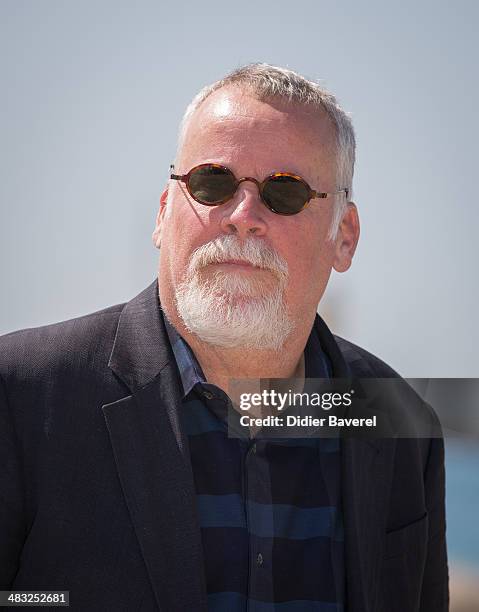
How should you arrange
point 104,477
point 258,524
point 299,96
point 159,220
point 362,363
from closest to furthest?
point 104,477
point 258,524
point 299,96
point 159,220
point 362,363

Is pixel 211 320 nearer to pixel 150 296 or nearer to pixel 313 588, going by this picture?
pixel 150 296

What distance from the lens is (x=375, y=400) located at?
7.32 feet

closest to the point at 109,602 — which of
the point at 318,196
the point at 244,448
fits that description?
the point at 244,448

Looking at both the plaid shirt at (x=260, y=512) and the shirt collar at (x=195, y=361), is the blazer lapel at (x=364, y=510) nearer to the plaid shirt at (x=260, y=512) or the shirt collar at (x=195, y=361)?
the plaid shirt at (x=260, y=512)

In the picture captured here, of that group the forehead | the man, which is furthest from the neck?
the forehead

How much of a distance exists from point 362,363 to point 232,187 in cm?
90

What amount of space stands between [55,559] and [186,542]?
317 millimetres

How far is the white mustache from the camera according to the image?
183cm

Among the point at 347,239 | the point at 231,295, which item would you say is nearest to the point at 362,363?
the point at 347,239

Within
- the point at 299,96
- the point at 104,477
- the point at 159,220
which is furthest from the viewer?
the point at 159,220

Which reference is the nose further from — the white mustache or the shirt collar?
the shirt collar

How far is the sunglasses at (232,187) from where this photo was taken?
184cm

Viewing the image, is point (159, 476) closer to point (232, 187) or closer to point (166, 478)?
point (166, 478)

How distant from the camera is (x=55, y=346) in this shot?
68.9 inches
